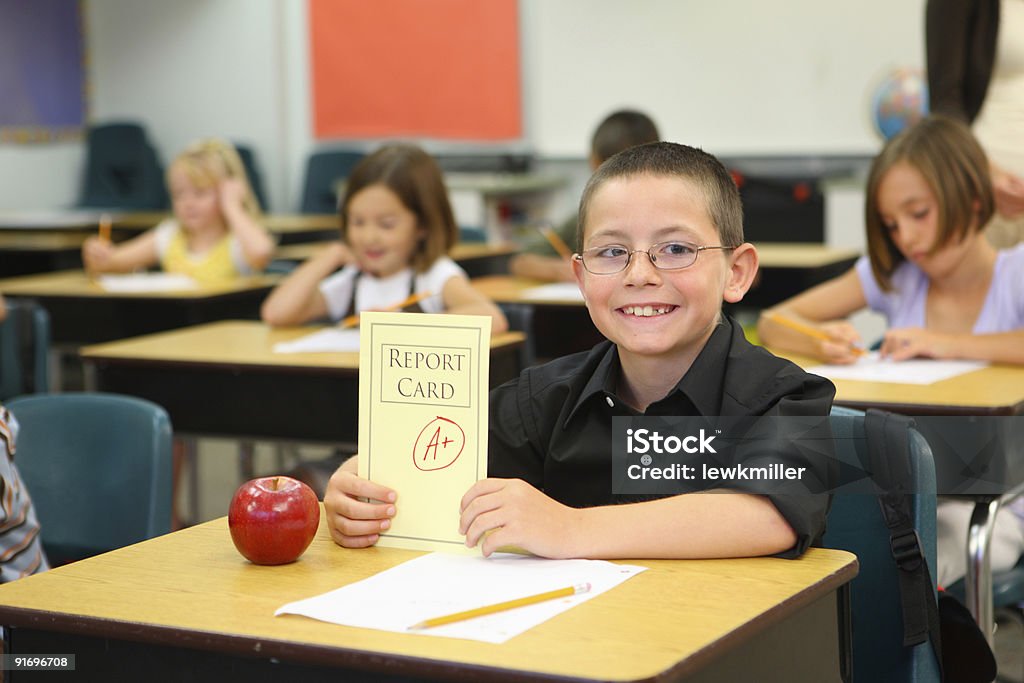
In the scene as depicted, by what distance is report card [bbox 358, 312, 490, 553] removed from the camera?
1.29m

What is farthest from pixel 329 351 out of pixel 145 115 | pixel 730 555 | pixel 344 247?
pixel 145 115

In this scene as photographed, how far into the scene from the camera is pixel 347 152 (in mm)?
7734

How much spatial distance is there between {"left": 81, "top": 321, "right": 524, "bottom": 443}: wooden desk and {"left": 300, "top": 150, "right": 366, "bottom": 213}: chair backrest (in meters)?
4.68

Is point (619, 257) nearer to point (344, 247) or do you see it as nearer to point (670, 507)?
point (670, 507)

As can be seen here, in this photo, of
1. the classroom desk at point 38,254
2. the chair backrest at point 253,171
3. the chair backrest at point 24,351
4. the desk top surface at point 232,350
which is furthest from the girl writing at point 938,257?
the chair backrest at point 253,171

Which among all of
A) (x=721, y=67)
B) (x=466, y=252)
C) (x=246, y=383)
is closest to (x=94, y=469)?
(x=246, y=383)

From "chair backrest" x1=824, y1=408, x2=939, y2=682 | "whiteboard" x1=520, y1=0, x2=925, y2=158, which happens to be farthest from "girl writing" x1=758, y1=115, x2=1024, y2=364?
"whiteboard" x1=520, y1=0, x2=925, y2=158

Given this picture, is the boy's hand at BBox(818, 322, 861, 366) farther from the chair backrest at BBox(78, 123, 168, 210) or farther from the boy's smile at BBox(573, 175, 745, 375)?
the chair backrest at BBox(78, 123, 168, 210)

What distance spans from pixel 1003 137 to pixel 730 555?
216 centimetres

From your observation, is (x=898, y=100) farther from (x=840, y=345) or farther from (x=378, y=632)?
(x=378, y=632)

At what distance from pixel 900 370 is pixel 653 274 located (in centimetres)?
111

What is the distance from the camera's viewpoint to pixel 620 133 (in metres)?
3.98

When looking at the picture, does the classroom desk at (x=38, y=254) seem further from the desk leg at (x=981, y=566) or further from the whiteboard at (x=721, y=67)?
the desk leg at (x=981, y=566)

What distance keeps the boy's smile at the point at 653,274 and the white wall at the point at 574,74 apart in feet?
16.7
